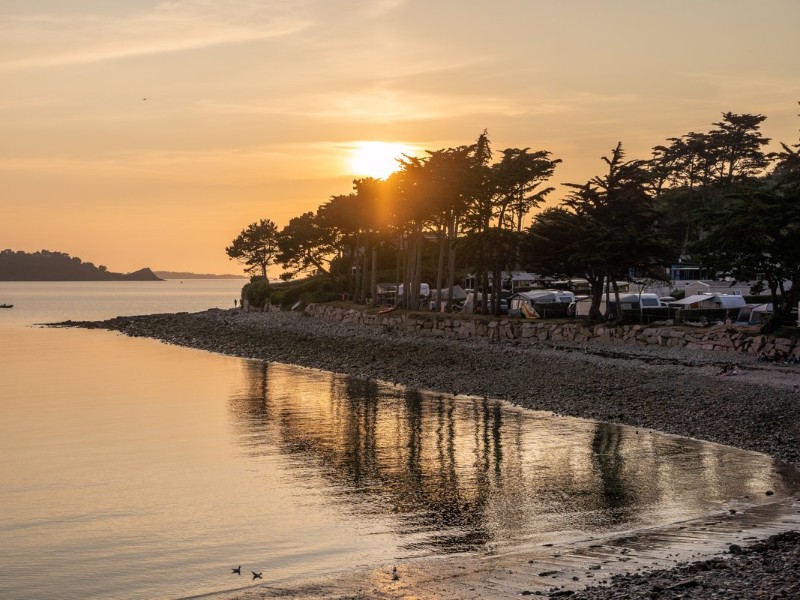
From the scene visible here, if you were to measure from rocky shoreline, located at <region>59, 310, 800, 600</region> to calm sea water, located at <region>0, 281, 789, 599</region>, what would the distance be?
6.80 ft

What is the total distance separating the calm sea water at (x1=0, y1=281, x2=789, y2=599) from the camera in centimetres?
1870

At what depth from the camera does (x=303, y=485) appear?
25.1 m

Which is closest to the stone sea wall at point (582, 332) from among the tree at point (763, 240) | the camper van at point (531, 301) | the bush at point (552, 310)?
the tree at point (763, 240)

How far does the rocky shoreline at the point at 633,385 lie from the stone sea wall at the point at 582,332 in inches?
36.2

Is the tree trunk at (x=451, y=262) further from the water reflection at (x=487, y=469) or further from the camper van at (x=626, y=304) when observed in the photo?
the water reflection at (x=487, y=469)

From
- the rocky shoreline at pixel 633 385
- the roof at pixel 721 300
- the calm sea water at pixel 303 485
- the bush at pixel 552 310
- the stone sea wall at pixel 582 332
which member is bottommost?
the calm sea water at pixel 303 485

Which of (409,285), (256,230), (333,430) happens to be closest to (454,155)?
(409,285)

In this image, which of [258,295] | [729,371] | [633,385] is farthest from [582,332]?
[258,295]

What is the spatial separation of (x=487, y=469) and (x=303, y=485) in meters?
5.40

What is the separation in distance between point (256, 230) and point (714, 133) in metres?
67.0

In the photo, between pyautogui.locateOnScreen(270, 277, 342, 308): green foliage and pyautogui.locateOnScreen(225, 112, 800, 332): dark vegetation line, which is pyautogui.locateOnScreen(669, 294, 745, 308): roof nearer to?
pyautogui.locateOnScreen(225, 112, 800, 332): dark vegetation line

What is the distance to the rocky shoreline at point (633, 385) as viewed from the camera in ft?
47.7

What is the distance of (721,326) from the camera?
4897 centimetres

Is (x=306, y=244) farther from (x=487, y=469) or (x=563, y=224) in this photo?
(x=487, y=469)
